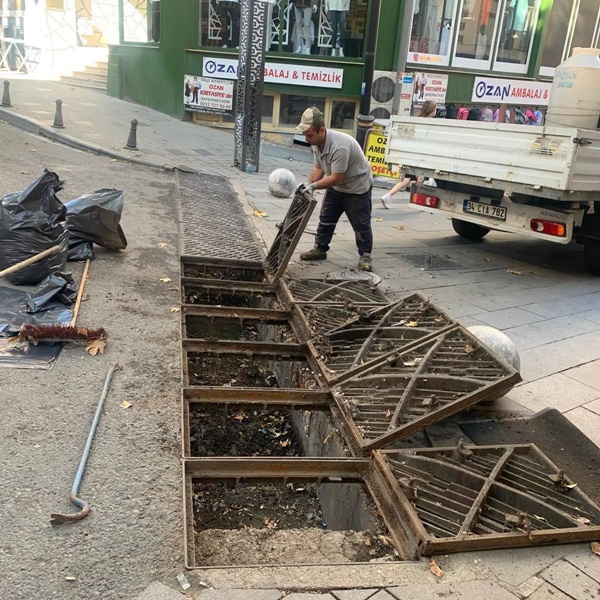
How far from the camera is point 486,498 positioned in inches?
117

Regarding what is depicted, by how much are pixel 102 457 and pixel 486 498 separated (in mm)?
1894

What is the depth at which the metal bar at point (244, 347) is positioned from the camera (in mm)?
4496

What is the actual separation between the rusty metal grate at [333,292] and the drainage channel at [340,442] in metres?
0.02

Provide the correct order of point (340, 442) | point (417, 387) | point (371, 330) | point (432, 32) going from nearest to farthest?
1. point (340, 442)
2. point (417, 387)
3. point (371, 330)
4. point (432, 32)

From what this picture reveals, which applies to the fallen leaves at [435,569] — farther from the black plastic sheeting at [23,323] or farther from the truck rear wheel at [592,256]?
the truck rear wheel at [592,256]

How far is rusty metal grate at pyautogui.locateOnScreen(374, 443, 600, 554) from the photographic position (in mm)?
2717

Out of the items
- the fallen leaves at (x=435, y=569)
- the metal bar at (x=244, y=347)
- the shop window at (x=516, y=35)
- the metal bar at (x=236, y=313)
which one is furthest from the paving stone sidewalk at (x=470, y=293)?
the shop window at (x=516, y=35)

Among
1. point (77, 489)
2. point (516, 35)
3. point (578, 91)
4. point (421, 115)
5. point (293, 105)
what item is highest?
point (516, 35)

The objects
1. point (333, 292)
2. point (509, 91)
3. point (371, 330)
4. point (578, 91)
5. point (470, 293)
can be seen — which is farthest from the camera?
point (509, 91)

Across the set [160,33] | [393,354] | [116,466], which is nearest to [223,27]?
[160,33]

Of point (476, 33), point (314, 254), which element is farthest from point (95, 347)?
point (476, 33)

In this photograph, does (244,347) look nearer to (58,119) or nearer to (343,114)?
(58,119)

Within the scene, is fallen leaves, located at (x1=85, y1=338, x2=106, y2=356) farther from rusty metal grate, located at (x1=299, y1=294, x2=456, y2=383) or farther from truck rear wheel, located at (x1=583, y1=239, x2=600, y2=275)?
truck rear wheel, located at (x1=583, y1=239, x2=600, y2=275)

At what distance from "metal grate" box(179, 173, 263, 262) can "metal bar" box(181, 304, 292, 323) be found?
1.41 metres
